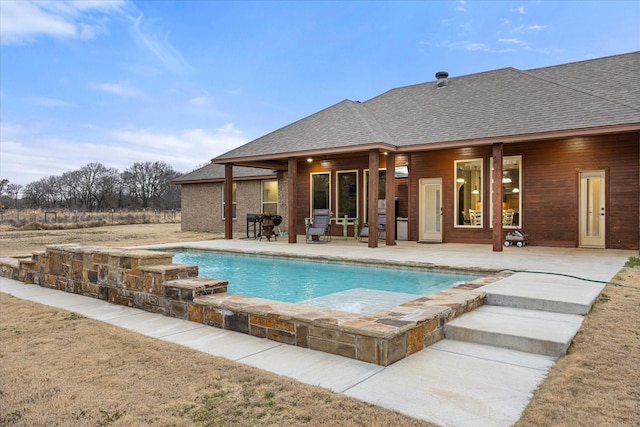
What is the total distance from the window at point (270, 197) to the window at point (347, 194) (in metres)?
3.12

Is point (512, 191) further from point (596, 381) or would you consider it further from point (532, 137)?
point (596, 381)

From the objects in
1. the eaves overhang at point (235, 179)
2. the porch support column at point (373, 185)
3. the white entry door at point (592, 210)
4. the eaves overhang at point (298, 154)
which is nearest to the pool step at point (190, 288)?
the porch support column at point (373, 185)

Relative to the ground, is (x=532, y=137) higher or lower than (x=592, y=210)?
higher

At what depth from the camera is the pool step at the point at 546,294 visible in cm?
374

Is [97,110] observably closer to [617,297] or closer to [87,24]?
[87,24]

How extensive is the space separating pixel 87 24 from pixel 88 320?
15.1 meters

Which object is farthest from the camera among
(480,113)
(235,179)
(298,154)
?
(235,179)

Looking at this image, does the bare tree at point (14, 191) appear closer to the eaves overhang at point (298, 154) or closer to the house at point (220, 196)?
the house at point (220, 196)

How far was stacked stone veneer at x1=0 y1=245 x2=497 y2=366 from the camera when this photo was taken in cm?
281

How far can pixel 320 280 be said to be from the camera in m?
6.42

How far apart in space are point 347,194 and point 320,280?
7.24 meters

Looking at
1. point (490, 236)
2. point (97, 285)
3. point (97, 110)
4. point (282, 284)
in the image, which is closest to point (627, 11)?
point (490, 236)

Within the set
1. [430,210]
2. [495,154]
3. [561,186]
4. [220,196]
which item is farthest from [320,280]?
[220,196]

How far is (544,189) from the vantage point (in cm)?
998
